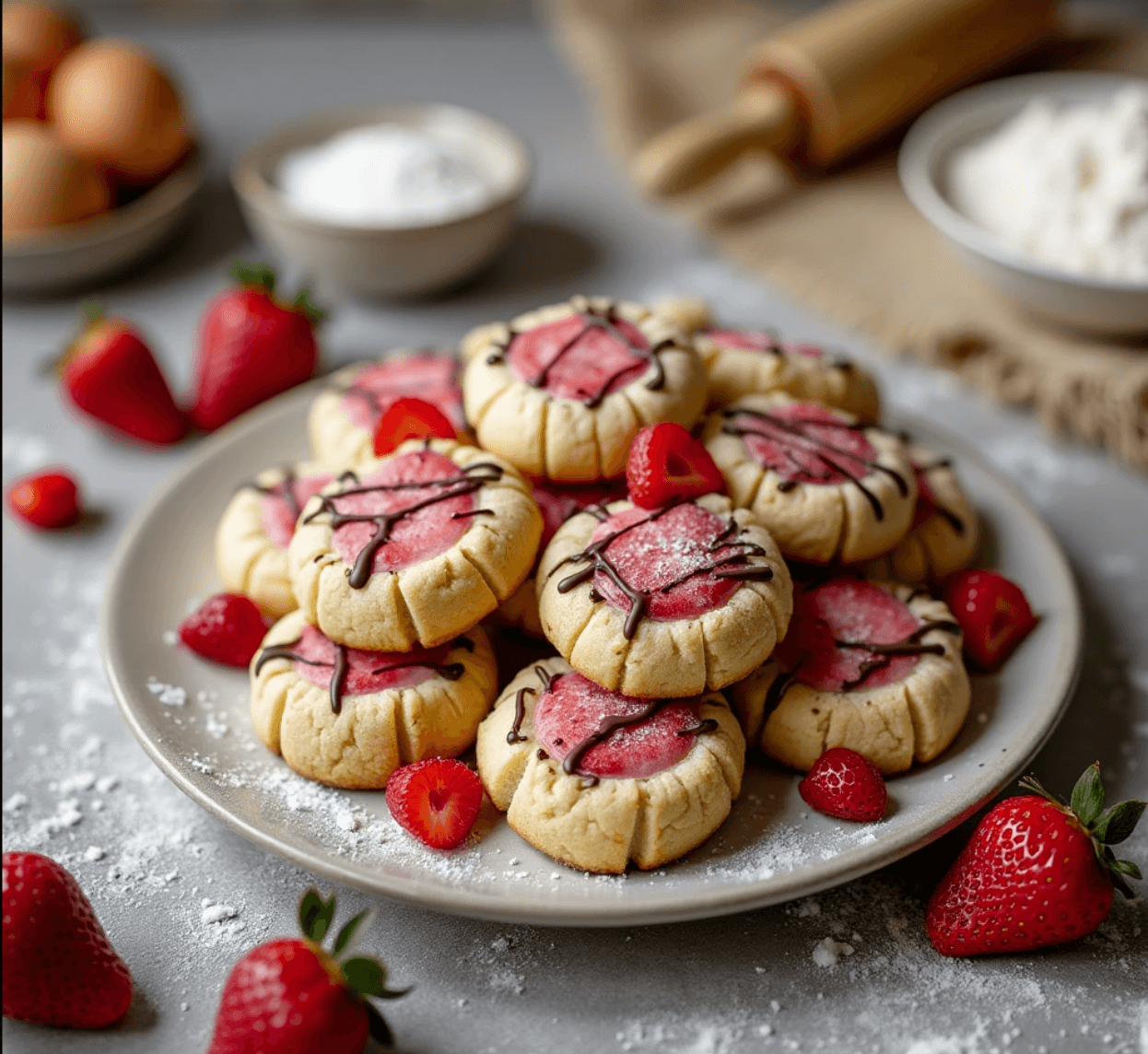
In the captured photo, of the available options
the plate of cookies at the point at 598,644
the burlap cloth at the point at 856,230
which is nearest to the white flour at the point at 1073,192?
the burlap cloth at the point at 856,230

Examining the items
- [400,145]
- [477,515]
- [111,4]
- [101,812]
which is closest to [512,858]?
[477,515]

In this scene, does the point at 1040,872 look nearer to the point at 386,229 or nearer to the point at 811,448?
the point at 811,448

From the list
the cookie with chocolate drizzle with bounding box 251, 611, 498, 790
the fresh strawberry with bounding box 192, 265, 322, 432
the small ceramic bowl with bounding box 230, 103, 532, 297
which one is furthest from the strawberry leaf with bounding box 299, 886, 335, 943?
the small ceramic bowl with bounding box 230, 103, 532, 297

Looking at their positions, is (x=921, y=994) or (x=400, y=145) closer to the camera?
(x=921, y=994)

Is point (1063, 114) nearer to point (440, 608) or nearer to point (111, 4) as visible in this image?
point (440, 608)

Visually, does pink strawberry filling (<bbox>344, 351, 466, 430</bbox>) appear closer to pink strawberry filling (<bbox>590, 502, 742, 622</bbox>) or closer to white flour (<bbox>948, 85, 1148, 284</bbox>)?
pink strawberry filling (<bbox>590, 502, 742, 622</bbox>)

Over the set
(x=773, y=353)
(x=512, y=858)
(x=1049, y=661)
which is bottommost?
(x=1049, y=661)
